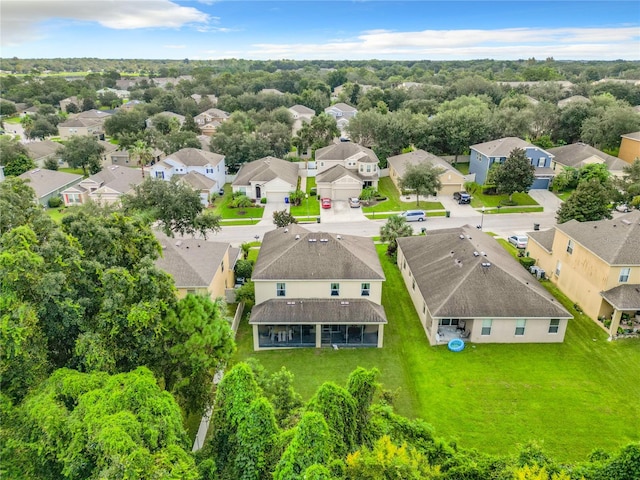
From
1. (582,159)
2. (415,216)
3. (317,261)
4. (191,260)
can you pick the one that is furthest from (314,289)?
(582,159)

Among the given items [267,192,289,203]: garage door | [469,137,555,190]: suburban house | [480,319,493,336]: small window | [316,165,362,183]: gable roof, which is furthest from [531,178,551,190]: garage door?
[480,319,493,336]: small window

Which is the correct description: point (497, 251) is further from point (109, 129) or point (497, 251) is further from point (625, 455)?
point (109, 129)

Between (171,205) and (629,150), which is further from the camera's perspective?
(629,150)

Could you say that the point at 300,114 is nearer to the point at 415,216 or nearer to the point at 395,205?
the point at 395,205

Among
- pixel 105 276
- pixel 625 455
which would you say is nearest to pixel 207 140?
pixel 105 276

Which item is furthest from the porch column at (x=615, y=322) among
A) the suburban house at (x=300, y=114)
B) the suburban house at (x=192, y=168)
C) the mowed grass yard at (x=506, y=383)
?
the suburban house at (x=300, y=114)

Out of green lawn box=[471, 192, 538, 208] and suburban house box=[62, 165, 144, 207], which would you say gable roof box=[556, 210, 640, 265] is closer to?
green lawn box=[471, 192, 538, 208]
